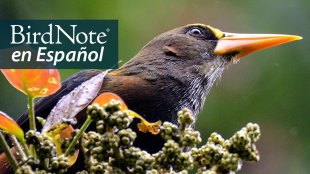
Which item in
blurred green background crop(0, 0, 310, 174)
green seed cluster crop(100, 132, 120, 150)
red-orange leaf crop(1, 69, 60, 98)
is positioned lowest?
blurred green background crop(0, 0, 310, 174)

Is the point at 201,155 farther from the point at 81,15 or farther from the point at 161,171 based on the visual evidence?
the point at 81,15

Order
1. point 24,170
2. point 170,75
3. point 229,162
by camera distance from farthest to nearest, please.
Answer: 1. point 170,75
2. point 229,162
3. point 24,170

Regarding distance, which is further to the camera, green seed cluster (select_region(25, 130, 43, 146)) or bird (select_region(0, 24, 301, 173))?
bird (select_region(0, 24, 301, 173))

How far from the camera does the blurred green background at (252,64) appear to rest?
4.47 metres

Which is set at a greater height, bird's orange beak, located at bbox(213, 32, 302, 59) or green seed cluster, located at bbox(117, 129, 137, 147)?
green seed cluster, located at bbox(117, 129, 137, 147)

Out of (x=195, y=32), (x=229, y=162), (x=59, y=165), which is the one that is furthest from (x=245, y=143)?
(x=195, y=32)

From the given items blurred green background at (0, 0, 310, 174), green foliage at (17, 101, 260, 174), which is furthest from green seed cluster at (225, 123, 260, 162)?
blurred green background at (0, 0, 310, 174)

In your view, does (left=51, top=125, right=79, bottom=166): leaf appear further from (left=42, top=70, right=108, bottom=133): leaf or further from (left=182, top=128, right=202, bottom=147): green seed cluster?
(left=182, top=128, right=202, bottom=147): green seed cluster

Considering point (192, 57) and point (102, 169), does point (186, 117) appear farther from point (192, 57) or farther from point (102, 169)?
point (192, 57)

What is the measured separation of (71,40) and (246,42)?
1.68 m

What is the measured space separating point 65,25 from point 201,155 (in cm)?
340

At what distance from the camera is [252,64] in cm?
473

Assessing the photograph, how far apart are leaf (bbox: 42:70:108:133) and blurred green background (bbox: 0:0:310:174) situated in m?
3.11

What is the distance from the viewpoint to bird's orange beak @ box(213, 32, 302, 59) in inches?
96.5
